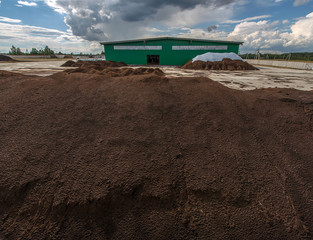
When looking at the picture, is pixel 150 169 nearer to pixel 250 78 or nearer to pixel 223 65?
pixel 250 78

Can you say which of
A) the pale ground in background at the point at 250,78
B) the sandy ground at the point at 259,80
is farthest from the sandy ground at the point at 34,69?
the sandy ground at the point at 259,80

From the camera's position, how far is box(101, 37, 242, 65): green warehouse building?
23.6 meters

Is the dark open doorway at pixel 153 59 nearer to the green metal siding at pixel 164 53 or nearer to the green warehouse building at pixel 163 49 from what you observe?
the green warehouse building at pixel 163 49

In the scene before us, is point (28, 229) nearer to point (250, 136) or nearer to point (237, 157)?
point (237, 157)

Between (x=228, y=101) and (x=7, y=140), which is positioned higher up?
(x=228, y=101)

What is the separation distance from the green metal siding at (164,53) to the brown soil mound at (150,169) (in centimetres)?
2227

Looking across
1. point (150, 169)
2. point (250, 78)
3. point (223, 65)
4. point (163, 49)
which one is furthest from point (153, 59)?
point (150, 169)

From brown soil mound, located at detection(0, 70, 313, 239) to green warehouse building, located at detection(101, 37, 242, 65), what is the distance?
22283 millimetres

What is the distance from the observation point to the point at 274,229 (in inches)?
76.7

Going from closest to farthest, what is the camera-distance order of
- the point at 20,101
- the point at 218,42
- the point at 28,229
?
the point at 28,229 → the point at 20,101 → the point at 218,42

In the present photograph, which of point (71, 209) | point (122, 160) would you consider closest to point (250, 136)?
point (122, 160)

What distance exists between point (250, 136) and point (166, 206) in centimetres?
238

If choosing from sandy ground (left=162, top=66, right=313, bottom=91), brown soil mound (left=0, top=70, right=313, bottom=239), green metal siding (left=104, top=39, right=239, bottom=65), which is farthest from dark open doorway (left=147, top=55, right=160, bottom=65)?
brown soil mound (left=0, top=70, right=313, bottom=239)

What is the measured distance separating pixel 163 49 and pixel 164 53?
592 mm
